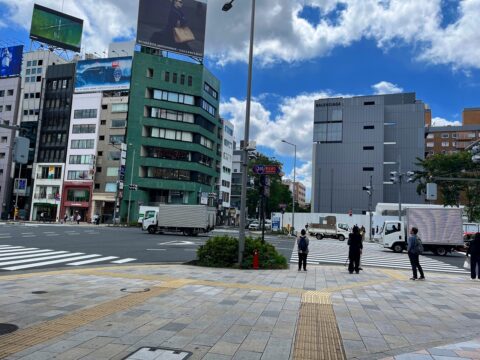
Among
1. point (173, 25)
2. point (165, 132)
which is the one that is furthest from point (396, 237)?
point (173, 25)

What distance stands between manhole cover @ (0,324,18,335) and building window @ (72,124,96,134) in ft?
205

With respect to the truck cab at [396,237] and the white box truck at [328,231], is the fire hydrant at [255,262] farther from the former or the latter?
the white box truck at [328,231]

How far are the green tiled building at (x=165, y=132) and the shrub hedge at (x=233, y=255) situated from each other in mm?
48419

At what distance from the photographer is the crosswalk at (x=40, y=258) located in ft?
45.0

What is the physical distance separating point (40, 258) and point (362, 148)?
65861 millimetres

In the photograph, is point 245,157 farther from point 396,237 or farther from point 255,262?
point 396,237

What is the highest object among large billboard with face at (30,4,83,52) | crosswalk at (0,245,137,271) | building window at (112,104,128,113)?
large billboard with face at (30,4,83,52)

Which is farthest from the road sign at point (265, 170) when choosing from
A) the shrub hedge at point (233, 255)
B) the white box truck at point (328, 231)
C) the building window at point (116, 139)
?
the building window at point (116, 139)

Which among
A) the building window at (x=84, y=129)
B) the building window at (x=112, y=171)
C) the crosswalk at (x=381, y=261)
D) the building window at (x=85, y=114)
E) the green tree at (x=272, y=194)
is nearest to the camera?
the crosswalk at (x=381, y=261)

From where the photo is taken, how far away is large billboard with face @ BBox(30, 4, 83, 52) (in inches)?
2522

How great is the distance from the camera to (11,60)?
68.4 m

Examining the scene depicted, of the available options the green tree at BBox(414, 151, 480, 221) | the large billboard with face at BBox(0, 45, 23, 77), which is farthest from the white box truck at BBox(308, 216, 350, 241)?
the large billboard with face at BBox(0, 45, 23, 77)

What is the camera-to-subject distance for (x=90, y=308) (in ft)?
23.8

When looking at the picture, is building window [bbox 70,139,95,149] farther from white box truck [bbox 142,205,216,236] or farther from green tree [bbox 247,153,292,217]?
white box truck [bbox 142,205,216,236]
